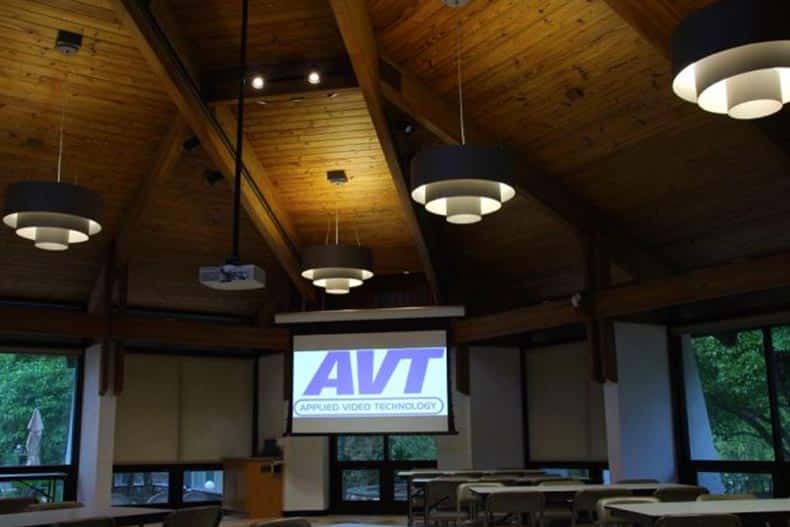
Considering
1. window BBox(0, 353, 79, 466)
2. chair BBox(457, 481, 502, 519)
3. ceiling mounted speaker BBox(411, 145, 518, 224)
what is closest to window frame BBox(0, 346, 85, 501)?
window BBox(0, 353, 79, 466)

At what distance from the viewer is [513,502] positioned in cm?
649

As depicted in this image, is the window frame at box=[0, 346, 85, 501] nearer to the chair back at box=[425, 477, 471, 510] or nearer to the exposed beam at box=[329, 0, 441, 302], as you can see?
the exposed beam at box=[329, 0, 441, 302]

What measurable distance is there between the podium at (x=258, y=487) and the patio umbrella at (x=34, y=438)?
9.05ft

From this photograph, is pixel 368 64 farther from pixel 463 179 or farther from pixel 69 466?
pixel 69 466

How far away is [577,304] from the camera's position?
9.62 meters

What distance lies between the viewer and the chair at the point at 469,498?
24.2 feet

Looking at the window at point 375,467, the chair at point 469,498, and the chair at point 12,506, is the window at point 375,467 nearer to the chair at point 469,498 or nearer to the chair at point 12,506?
the chair at point 469,498

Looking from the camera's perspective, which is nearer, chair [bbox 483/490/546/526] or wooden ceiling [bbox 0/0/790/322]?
chair [bbox 483/490/546/526]

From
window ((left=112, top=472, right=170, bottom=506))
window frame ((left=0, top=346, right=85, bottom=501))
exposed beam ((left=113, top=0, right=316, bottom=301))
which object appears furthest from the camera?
window ((left=112, top=472, right=170, bottom=506))

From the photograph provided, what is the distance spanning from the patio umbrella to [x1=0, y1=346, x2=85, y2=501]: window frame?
12 cm

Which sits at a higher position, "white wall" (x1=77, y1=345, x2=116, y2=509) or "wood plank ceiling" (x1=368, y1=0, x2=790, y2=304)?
"wood plank ceiling" (x1=368, y1=0, x2=790, y2=304)

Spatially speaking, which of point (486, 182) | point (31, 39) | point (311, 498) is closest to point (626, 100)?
point (486, 182)

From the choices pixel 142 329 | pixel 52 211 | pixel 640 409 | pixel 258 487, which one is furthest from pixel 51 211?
pixel 640 409

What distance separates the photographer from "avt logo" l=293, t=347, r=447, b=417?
37.4 ft
